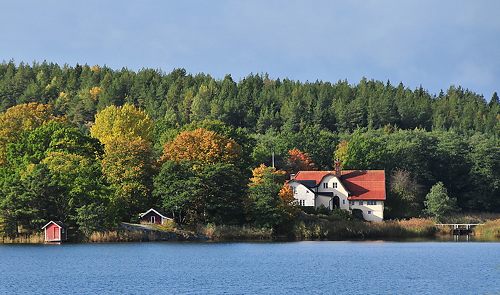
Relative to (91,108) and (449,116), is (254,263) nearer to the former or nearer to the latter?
(91,108)

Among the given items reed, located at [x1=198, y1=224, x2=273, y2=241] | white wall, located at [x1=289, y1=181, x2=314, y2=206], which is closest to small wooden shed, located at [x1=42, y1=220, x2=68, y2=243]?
reed, located at [x1=198, y1=224, x2=273, y2=241]

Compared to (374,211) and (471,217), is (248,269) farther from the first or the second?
(471,217)

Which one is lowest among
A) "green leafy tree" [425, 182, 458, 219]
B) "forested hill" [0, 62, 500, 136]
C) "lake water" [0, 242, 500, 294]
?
"lake water" [0, 242, 500, 294]

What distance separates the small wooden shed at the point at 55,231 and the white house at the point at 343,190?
33.7 metres

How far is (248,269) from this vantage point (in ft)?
172

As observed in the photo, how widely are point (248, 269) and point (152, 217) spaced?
31.8 m

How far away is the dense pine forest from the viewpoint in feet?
252

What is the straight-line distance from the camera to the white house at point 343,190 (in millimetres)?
100750

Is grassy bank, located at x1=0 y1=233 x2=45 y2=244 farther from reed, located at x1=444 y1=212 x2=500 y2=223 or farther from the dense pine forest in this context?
reed, located at x1=444 y1=212 x2=500 y2=223

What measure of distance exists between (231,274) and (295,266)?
625cm

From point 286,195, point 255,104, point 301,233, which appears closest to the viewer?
point 286,195

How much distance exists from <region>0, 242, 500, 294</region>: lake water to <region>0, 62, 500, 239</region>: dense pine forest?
8128mm

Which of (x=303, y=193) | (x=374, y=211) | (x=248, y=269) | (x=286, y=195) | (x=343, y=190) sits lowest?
(x=248, y=269)

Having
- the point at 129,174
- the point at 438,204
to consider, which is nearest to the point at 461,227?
the point at 438,204
